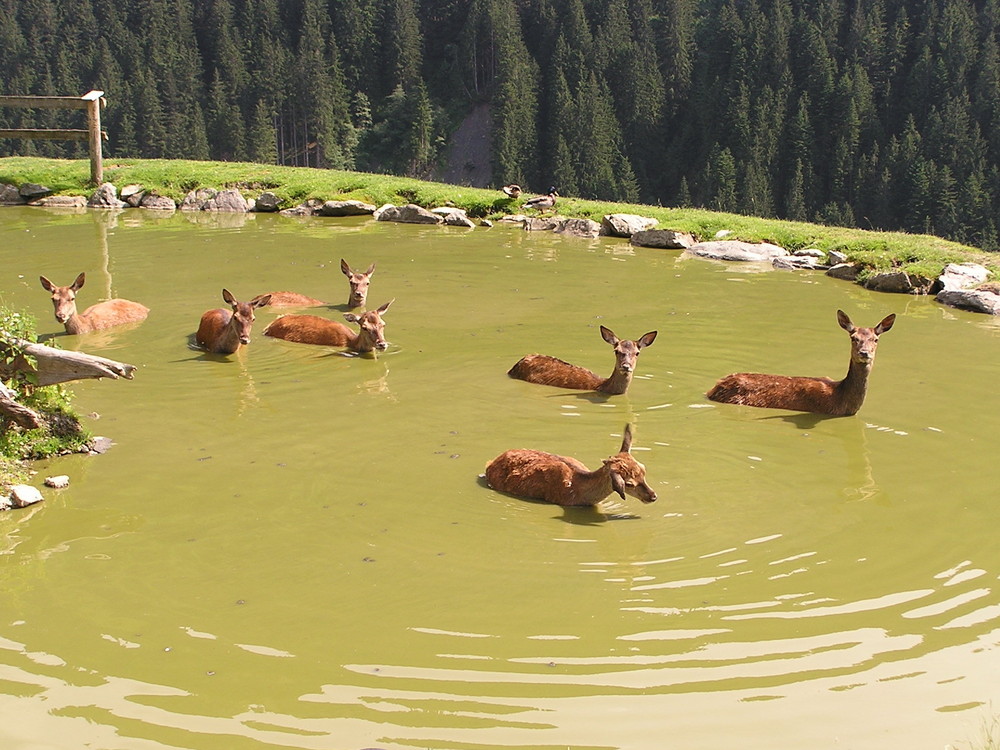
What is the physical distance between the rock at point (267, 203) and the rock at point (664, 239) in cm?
1046

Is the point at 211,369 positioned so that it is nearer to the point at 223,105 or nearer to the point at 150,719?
the point at 150,719

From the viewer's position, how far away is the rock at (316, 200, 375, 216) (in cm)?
2845

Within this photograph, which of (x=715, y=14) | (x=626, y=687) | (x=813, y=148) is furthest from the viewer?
(x=715, y=14)

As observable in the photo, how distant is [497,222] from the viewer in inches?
1078

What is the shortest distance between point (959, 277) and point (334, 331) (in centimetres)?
1086

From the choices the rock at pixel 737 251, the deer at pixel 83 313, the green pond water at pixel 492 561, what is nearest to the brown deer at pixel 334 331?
the green pond water at pixel 492 561

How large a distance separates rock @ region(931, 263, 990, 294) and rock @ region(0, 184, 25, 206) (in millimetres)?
23525

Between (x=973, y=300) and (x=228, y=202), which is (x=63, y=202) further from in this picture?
(x=973, y=300)

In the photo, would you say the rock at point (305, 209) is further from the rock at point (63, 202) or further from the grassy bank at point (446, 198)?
the rock at point (63, 202)

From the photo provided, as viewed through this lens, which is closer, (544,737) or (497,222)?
(544,737)

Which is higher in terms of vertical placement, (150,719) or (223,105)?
(223,105)

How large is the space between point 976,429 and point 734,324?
206 inches

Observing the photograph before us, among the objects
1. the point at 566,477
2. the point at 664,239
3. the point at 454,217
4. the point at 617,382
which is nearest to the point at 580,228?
the point at 664,239

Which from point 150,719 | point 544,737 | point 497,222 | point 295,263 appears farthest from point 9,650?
point 497,222
